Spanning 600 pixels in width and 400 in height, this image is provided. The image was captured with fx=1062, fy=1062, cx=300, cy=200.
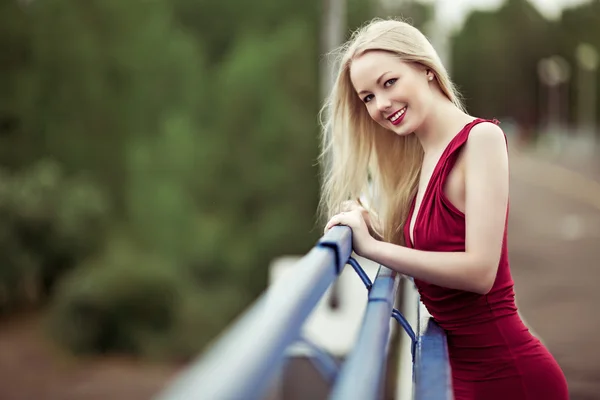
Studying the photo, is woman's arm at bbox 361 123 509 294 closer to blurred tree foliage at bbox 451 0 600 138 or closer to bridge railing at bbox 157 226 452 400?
bridge railing at bbox 157 226 452 400

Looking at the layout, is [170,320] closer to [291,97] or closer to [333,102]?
[291,97]

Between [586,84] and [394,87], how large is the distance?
94729 mm

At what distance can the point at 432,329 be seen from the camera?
2045mm

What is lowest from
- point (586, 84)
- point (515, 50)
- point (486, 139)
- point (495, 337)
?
point (495, 337)

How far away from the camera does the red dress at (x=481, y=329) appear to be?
2.05 meters

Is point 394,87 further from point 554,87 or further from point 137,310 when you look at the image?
point 554,87

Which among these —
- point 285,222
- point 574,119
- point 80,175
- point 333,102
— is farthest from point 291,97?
point 574,119

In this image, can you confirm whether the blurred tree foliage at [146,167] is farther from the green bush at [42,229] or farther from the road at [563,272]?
the road at [563,272]

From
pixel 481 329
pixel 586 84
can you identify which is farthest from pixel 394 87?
pixel 586 84

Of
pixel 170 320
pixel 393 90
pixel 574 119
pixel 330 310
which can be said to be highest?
pixel 574 119

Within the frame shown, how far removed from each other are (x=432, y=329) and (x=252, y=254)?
38.7 meters

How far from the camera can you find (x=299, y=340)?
1399 mm

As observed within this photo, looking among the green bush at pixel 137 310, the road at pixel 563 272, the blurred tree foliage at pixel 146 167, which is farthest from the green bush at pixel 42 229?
the road at pixel 563 272

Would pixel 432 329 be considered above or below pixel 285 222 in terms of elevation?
below
